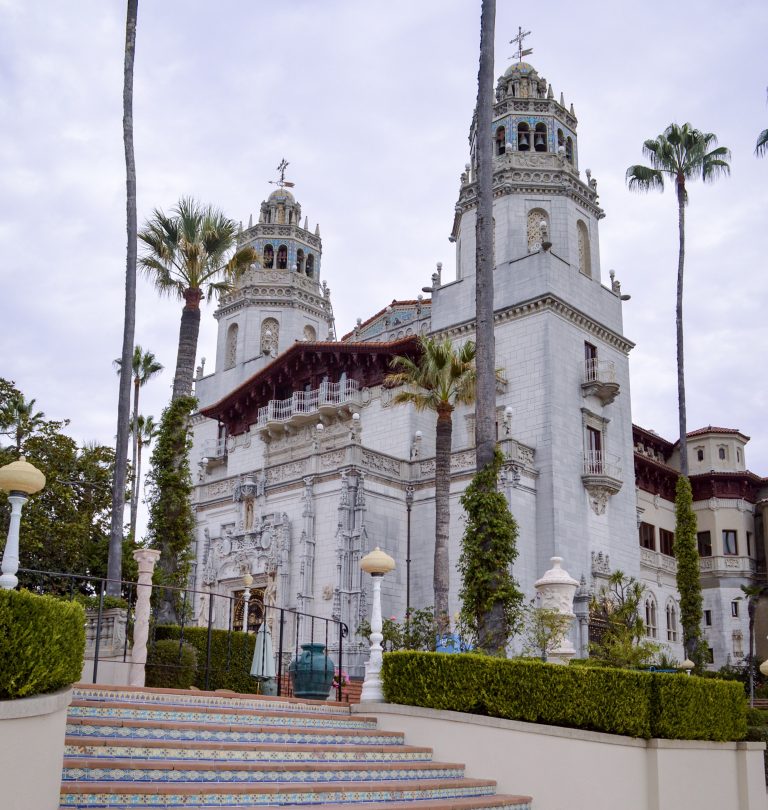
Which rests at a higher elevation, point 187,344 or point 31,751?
point 187,344

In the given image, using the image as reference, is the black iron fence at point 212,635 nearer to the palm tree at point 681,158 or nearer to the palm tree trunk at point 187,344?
the palm tree trunk at point 187,344

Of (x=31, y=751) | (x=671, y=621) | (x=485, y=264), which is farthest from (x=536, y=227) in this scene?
(x=31, y=751)

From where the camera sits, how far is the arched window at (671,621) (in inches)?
1748

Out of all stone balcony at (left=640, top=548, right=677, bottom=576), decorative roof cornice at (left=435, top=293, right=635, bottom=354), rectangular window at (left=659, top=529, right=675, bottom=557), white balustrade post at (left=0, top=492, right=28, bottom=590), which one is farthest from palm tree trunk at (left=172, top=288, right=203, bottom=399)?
rectangular window at (left=659, top=529, right=675, bottom=557)

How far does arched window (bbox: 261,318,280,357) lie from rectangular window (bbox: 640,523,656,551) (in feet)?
68.9

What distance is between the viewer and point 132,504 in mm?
45281

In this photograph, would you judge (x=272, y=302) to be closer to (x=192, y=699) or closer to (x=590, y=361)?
(x=590, y=361)

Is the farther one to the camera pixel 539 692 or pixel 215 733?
pixel 539 692

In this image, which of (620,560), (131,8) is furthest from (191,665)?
(620,560)

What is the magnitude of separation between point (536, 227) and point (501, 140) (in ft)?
15.6

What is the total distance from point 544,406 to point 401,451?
6.13m

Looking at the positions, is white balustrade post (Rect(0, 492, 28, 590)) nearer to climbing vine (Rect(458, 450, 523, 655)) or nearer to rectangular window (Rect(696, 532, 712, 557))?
climbing vine (Rect(458, 450, 523, 655))

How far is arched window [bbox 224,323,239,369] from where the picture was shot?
5088 cm

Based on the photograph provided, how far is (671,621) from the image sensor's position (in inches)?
1788
